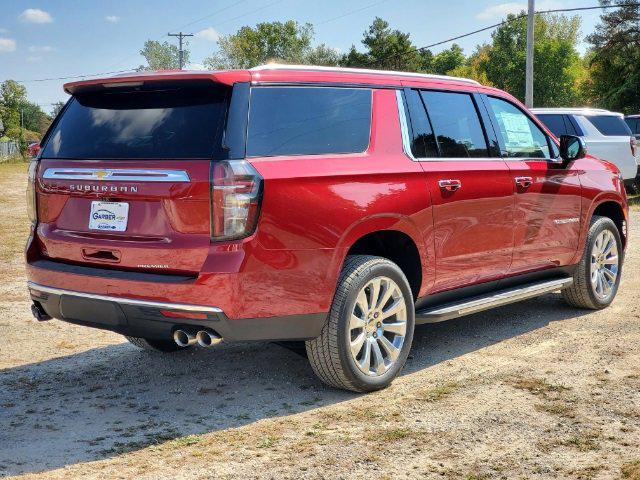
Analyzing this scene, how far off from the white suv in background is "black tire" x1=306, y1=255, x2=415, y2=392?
10.3 m

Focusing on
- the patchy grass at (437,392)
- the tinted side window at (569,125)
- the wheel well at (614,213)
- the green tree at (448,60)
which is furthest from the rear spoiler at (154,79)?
the green tree at (448,60)

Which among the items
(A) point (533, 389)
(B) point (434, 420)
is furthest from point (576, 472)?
(A) point (533, 389)

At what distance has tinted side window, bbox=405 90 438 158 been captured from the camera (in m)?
5.22

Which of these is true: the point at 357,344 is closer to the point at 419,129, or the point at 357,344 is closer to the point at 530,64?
the point at 419,129

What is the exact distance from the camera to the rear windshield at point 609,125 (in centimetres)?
1531

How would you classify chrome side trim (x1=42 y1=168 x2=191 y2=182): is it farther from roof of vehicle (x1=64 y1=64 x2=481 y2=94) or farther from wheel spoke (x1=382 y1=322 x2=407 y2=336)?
wheel spoke (x1=382 y1=322 x2=407 y2=336)

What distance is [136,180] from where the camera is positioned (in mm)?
4277

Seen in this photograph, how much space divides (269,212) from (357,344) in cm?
105

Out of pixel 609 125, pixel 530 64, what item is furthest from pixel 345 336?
pixel 530 64

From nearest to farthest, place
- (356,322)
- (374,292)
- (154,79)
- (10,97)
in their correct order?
(154,79), (356,322), (374,292), (10,97)

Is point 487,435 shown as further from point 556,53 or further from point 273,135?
point 556,53

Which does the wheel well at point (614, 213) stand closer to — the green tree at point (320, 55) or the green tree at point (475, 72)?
the green tree at point (475, 72)

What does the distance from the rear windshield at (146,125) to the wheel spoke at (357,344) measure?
1.40m

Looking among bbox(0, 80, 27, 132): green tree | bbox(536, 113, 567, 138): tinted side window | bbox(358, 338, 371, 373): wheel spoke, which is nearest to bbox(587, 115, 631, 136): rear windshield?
bbox(536, 113, 567, 138): tinted side window
